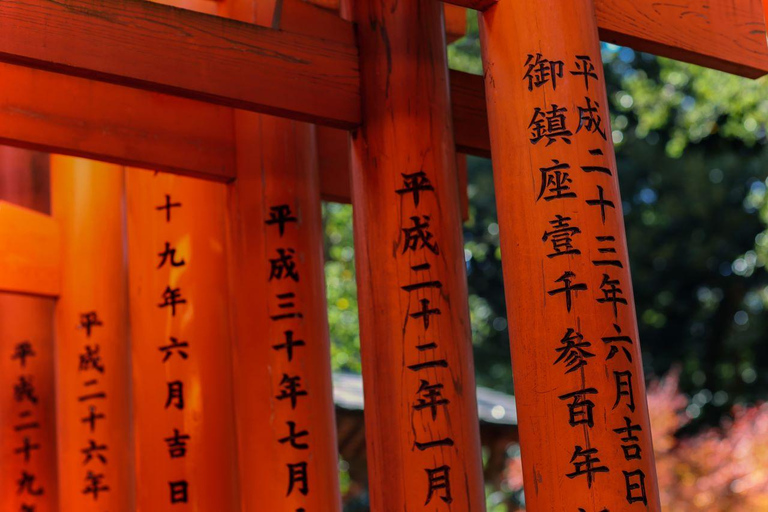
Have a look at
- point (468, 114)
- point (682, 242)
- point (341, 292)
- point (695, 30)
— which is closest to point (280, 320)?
point (468, 114)

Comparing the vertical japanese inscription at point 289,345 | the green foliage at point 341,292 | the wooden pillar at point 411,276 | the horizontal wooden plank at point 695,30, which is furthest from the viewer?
the green foliage at point 341,292

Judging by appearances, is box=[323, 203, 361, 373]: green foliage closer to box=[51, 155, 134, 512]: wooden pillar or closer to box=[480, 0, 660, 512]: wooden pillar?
box=[51, 155, 134, 512]: wooden pillar

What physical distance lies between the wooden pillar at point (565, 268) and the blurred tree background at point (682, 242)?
410 inches

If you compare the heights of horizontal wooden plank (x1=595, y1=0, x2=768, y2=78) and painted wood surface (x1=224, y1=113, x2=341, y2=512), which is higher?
horizontal wooden plank (x1=595, y1=0, x2=768, y2=78)

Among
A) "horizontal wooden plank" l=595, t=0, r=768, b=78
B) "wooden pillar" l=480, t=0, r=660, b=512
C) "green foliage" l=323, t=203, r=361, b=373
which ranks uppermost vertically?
"green foliage" l=323, t=203, r=361, b=373

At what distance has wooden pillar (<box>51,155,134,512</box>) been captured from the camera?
5.29 meters

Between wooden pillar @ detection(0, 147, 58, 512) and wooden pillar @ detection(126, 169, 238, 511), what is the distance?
1.33 metres

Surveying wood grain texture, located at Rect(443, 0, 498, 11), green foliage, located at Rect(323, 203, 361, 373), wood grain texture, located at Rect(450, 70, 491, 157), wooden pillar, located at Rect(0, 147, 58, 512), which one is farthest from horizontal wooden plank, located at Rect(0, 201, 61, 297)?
green foliage, located at Rect(323, 203, 361, 373)

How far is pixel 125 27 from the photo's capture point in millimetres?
3166

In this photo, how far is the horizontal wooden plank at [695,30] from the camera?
3.26m

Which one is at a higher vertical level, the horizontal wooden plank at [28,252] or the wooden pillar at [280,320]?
the horizontal wooden plank at [28,252]

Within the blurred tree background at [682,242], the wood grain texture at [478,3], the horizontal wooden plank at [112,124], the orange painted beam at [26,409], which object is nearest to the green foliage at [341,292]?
the blurred tree background at [682,242]

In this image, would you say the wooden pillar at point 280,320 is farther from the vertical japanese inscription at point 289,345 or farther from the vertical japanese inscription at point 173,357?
the vertical japanese inscription at point 173,357

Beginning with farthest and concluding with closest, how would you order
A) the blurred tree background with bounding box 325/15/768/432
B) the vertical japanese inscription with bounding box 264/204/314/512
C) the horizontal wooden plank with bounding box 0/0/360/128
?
the blurred tree background with bounding box 325/15/768/432, the vertical japanese inscription with bounding box 264/204/314/512, the horizontal wooden plank with bounding box 0/0/360/128
